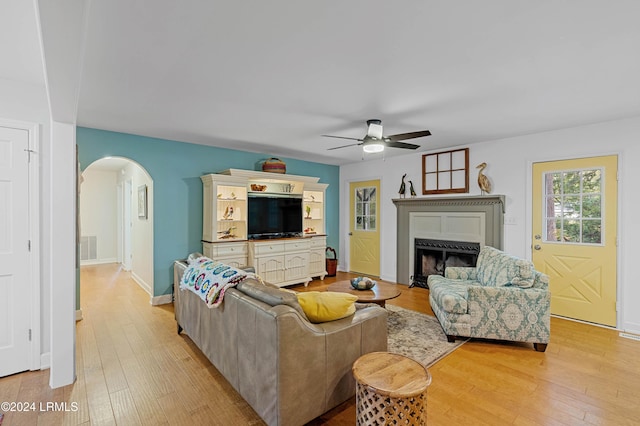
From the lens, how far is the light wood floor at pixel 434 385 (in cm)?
196

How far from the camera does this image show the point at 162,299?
14.2 ft

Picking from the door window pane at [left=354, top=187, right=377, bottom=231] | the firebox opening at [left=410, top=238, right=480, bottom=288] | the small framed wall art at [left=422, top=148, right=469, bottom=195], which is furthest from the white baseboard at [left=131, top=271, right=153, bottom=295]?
the small framed wall art at [left=422, top=148, right=469, bottom=195]

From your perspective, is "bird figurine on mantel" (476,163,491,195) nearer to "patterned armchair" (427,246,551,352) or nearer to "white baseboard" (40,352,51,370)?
"patterned armchair" (427,246,551,352)

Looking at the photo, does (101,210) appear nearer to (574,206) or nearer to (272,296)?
(272,296)

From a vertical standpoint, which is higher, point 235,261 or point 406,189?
point 406,189

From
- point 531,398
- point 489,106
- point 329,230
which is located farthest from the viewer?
point 329,230

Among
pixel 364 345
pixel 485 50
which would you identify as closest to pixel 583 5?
pixel 485 50

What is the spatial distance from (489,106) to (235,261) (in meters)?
3.91

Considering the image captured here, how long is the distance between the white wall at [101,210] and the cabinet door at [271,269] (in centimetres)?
512

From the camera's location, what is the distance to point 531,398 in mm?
2154

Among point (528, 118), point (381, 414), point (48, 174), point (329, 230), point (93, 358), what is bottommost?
point (93, 358)

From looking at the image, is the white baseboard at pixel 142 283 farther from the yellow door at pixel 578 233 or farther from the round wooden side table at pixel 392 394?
the yellow door at pixel 578 233

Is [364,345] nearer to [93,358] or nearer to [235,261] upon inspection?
[93,358]

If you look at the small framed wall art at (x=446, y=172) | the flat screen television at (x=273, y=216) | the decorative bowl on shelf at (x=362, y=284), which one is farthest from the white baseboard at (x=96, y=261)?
the small framed wall art at (x=446, y=172)
